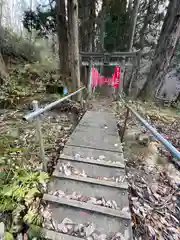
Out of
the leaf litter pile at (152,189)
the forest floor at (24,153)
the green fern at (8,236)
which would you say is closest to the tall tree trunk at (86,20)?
the forest floor at (24,153)

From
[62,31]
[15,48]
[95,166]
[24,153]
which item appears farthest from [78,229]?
[15,48]

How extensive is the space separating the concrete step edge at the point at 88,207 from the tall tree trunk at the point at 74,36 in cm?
311

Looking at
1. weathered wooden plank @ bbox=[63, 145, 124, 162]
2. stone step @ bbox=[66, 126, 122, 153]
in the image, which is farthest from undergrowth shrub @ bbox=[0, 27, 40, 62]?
weathered wooden plank @ bbox=[63, 145, 124, 162]

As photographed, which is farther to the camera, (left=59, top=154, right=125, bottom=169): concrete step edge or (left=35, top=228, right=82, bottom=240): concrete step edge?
(left=59, top=154, right=125, bottom=169): concrete step edge

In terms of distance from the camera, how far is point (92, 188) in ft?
5.47

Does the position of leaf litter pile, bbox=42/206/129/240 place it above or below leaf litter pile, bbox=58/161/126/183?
below

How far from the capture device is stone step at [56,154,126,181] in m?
1.83

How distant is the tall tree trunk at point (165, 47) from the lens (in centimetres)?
474

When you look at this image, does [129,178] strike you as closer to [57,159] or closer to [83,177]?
[83,177]

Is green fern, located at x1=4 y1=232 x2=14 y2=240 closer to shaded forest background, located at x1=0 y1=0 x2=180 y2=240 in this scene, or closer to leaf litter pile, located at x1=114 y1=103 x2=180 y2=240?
shaded forest background, located at x1=0 y1=0 x2=180 y2=240

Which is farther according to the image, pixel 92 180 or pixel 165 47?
pixel 165 47

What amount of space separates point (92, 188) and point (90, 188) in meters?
0.02

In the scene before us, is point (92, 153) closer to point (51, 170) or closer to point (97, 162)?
point (97, 162)

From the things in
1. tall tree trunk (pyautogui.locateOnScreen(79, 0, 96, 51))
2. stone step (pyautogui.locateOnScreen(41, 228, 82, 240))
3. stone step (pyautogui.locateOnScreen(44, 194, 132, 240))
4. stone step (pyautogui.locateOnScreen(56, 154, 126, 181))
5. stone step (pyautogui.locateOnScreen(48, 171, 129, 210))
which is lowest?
stone step (pyautogui.locateOnScreen(41, 228, 82, 240))
